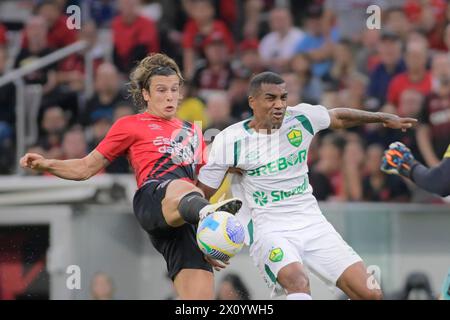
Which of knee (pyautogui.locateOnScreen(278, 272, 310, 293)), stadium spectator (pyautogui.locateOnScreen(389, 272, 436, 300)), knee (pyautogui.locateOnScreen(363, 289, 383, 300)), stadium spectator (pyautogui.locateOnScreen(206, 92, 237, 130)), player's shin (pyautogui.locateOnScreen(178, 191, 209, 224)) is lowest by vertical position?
stadium spectator (pyautogui.locateOnScreen(389, 272, 436, 300))

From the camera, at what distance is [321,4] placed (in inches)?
594

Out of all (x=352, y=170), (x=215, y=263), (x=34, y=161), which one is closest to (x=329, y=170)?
(x=352, y=170)

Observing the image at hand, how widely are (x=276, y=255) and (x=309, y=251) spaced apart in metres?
0.36

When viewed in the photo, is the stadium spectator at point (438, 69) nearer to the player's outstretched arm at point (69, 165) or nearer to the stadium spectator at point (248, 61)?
the stadium spectator at point (248, 61)

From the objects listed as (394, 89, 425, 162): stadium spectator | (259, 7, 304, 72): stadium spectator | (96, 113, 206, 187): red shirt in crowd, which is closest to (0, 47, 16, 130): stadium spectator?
(259, 7, 304, 72): stadium spectator

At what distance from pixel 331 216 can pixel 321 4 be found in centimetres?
422

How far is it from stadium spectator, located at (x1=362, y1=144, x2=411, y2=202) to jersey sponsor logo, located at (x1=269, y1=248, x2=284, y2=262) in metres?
4.26

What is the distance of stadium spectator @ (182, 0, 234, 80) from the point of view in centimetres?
1462

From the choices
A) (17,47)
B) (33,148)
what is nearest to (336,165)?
(33,148)

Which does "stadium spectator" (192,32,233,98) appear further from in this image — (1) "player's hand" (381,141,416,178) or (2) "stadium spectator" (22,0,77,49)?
(1) "player's hand" (381,141,416,178)

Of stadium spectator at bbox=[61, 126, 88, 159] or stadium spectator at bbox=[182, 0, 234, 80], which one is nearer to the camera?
stadium spectator at bbox=[61, 126, 88, 159]

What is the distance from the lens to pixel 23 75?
46.4 feet

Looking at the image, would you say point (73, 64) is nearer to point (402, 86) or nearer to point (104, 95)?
point (104, 95)
